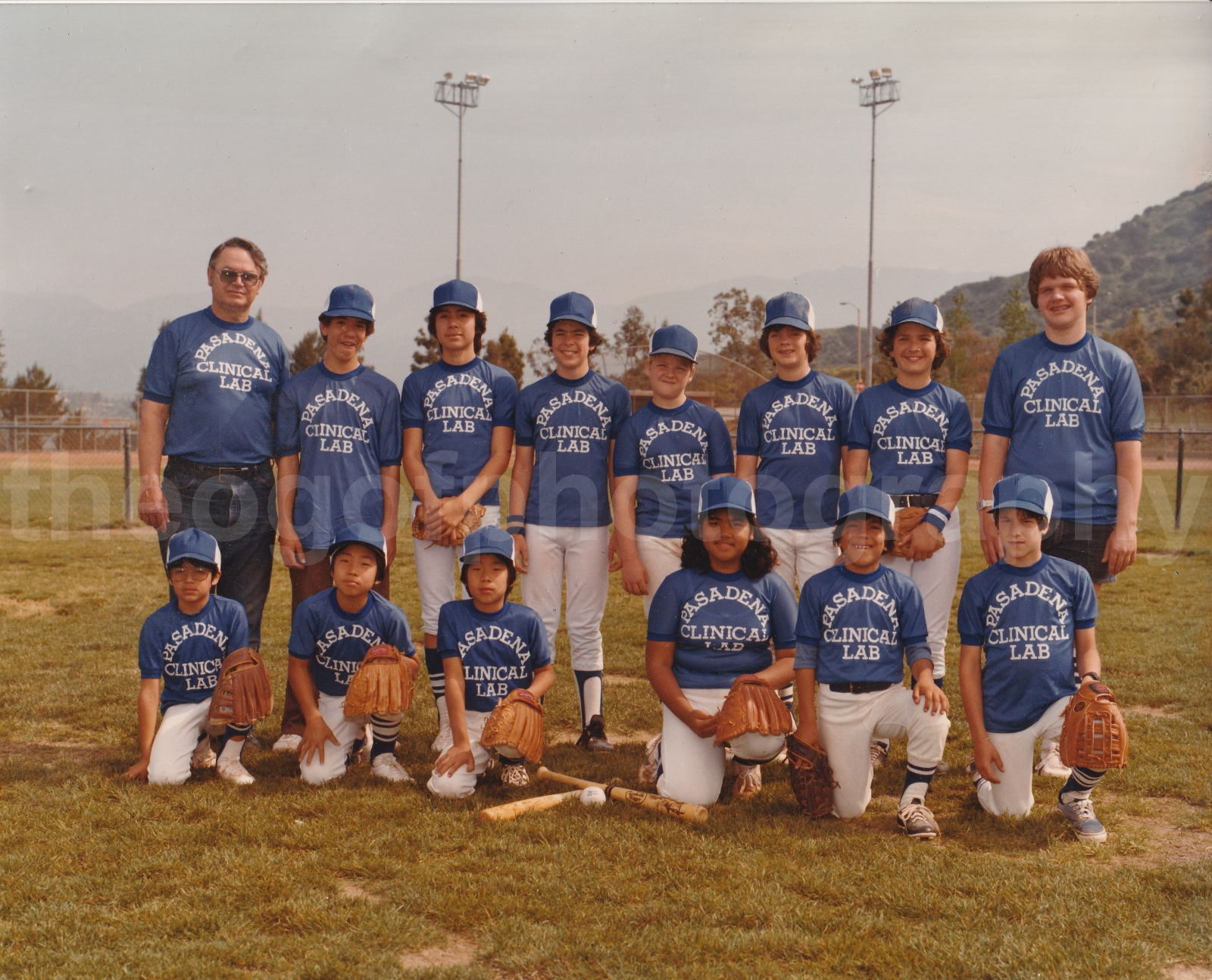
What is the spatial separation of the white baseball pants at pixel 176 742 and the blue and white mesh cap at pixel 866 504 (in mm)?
2984

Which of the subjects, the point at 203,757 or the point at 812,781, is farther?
the point at 203,757

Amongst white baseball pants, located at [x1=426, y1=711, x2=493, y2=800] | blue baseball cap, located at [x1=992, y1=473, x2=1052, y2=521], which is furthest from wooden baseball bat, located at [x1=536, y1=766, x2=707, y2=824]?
blue baseball cap, located at [x1=992, y1=473, x2=1052, y2=521]

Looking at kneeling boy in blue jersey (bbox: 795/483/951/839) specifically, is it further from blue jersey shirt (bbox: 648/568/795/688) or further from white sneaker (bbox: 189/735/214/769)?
white sneaker (bbox: 189/735/214/769)

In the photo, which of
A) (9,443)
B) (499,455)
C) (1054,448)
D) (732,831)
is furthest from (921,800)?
(9,443)

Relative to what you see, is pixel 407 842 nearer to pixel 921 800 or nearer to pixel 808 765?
pixel 808 765

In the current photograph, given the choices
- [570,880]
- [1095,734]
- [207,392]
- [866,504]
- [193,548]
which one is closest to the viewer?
[570,880]

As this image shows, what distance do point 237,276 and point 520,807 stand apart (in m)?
2.83

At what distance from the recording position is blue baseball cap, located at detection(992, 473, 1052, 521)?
3.90 meters

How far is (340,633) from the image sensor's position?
14.9 feet

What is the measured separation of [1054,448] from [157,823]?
3975 mm

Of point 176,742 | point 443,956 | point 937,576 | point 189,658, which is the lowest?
point 443,956

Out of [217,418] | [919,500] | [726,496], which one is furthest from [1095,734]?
[217,418]

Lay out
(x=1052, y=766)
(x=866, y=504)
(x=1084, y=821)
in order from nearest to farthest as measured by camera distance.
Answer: (x=1084, y=821), (x=866, y=504), (x=1052, y=766)

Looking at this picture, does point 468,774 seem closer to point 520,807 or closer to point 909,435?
point 520,807
